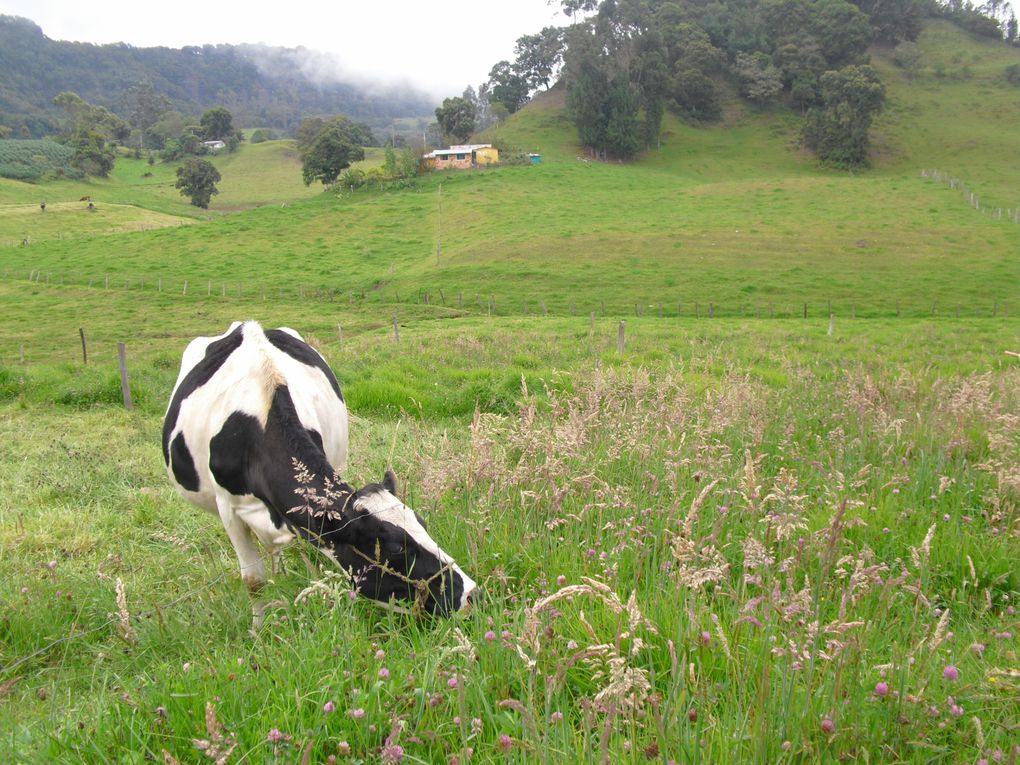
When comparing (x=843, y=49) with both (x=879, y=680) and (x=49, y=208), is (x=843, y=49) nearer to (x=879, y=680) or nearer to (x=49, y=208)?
(x=49, y=208)

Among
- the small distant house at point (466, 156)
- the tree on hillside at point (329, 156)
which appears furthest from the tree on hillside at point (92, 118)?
the small distant house at point (466, 156)

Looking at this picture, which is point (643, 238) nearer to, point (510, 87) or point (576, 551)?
point (576, 551)

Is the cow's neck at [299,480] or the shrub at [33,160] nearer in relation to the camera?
the cow's neck at [299,480]

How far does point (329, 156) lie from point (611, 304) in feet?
166

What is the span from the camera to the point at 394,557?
3543mm

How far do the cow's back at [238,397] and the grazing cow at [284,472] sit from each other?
0.04 feet

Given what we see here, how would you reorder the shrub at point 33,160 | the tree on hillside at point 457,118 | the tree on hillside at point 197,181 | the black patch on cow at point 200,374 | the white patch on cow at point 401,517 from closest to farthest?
the white patch on cow at point 401,517 < the black patch on cow at point 200,374 < the tree on hillside at point 197,181 < the shrub at point 33,160 < the tree on hillside at point 457,118

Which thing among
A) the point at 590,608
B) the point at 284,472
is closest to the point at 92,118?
the point at 284,472

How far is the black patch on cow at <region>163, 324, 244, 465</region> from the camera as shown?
18.2 feet

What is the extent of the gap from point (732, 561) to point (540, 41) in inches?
4814

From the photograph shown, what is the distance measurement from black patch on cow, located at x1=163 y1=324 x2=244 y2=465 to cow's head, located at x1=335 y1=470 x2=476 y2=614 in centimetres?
254

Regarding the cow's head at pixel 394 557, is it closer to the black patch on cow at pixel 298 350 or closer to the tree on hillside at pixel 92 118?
the black patch on cow at pixel 298 350

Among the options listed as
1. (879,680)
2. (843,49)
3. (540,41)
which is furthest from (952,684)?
(540,41)

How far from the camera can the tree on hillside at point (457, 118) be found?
89562 mm
